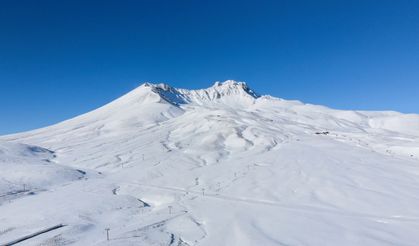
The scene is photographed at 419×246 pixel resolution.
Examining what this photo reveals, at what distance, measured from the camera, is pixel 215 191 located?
33531mm

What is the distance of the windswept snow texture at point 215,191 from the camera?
21203 millimetres

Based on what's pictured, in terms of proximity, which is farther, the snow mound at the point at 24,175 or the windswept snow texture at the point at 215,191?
the snow mound at the point at 24,175

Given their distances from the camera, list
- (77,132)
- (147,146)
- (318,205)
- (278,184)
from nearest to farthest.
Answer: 1. (318,205)
2. (278,184)
3. (147,146)
4. (77,132)

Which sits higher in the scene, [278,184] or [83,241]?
[278,184]

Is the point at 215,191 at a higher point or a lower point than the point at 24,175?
lower

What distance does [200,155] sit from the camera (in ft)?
186

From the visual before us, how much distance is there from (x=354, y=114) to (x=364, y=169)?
124 meters

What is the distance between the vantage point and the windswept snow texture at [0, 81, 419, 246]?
69.6ft

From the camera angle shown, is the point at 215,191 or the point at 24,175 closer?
the point at 215,191

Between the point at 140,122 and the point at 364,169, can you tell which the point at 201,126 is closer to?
the point at 140,122

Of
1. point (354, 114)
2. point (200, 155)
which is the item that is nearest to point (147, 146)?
point (200, 155)

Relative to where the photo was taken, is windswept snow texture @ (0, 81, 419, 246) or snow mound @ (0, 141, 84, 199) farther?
snow mound @ (0, 141, 84, 199)

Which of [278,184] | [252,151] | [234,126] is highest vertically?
[234,126]

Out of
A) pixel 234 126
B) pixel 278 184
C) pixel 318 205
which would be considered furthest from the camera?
pixel 234 126
